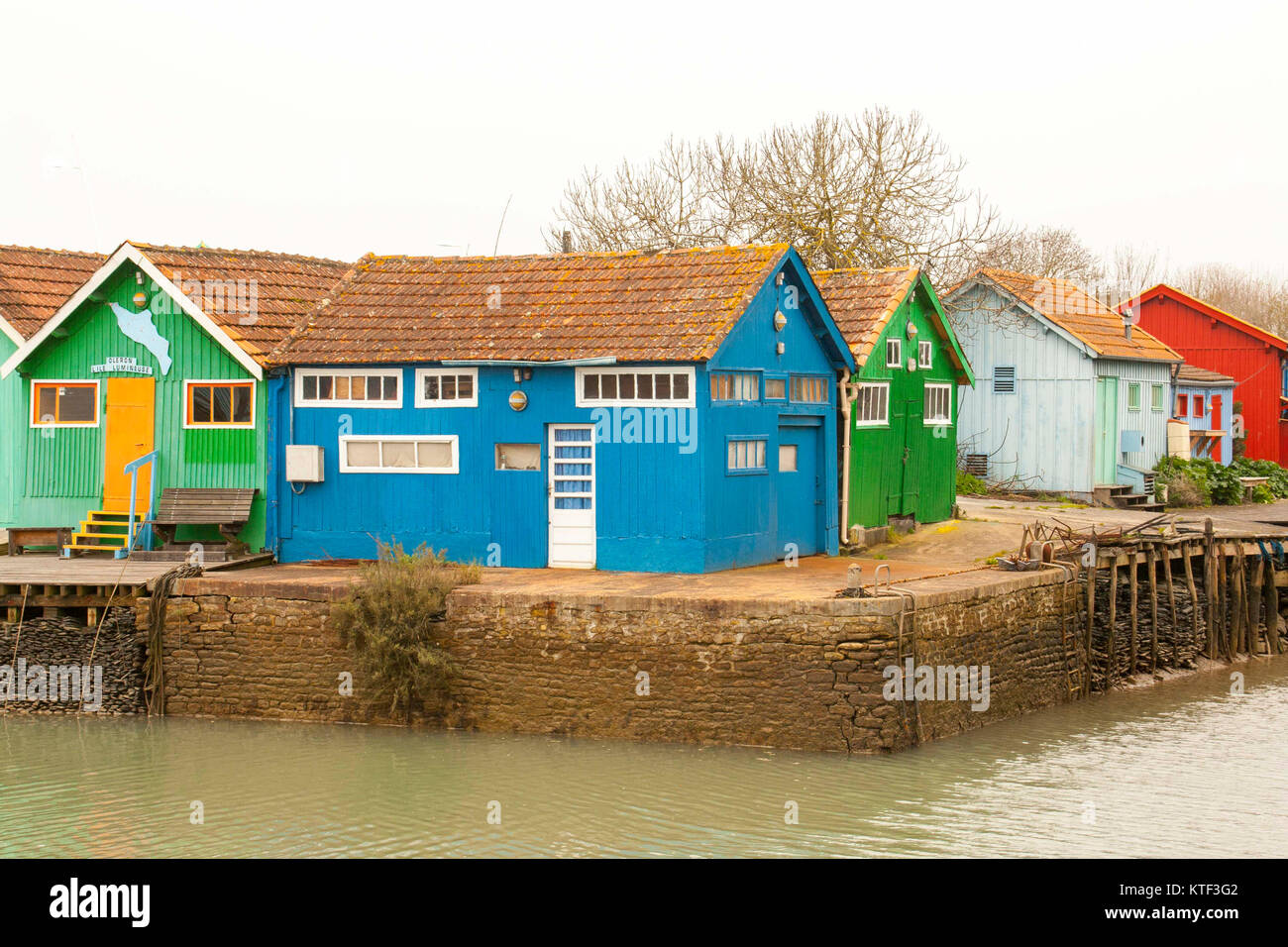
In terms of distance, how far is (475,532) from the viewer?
22.5 metres

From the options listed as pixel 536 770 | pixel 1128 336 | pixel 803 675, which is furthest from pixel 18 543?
pixel 1128 336

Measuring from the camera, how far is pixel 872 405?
26438 mm

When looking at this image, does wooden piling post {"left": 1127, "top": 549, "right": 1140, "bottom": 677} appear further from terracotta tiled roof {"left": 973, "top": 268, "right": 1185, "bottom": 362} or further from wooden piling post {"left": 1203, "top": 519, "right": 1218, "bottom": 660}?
terracotta tiled roof {"left": 973, "top": 268, "right": 1185, "bottom": 362}

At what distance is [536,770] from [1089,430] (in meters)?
21.6

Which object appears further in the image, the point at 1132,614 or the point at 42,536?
the point at 42,536

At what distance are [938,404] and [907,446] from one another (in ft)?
6.52

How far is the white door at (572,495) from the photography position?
21.9 m

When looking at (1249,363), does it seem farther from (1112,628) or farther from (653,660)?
(653,660)

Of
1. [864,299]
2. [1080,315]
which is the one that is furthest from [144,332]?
[1080,315]

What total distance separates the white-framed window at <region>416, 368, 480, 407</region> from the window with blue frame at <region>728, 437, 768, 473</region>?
3.69m

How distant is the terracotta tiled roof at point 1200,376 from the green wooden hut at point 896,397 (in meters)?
13.7

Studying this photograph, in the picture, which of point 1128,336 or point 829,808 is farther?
point 1128,336

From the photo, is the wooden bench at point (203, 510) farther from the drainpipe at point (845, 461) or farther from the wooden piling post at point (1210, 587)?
the wooden piling post at point (1210, 587)
